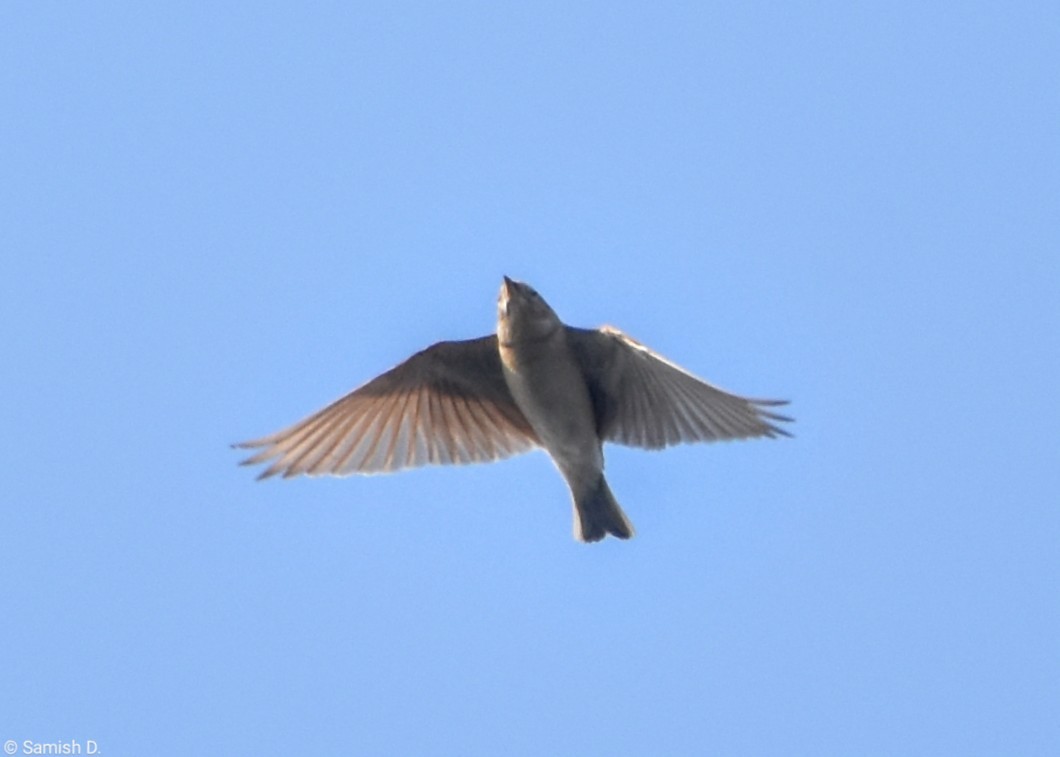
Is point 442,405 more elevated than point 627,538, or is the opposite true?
point 442,405

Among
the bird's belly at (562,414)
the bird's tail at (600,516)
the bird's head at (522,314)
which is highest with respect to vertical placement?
the bird's head at (522,314)

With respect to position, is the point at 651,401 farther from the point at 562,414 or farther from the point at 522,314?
the point at 522,314

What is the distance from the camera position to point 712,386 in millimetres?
14898

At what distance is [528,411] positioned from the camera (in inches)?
610

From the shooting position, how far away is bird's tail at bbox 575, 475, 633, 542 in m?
15.8

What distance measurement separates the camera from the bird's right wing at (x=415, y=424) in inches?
620

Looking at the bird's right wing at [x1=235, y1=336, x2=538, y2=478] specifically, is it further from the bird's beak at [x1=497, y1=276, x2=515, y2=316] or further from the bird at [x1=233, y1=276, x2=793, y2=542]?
the bird's beak at [x1=497, y1=276, x2=515, y2=316]

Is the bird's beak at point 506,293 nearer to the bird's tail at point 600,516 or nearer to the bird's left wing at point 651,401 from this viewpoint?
the bird's left wing at point 651,401

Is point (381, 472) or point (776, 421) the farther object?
point (381, 472)

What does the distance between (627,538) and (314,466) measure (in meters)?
2.55

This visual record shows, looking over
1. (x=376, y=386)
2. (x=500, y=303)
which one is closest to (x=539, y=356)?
(x=500, y=303)

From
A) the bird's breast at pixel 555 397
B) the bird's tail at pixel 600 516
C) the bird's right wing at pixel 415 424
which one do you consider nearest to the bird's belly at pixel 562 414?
the bird's breast at pixel 555 397

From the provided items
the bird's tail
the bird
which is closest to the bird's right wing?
the bird

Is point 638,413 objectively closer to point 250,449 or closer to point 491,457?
point 491,457
